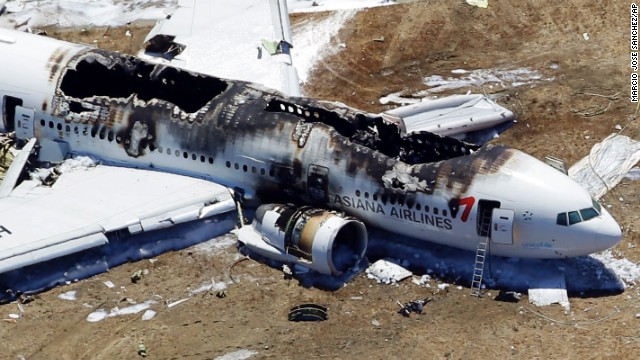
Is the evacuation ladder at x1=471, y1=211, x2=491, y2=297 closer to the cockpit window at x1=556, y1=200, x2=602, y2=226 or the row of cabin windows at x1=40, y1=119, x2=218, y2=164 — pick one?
the cockpit window at x1=556, y1=200, x2=602, y2=226

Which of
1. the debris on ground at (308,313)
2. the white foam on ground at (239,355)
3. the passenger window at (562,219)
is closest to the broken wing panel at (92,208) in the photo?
the debris on ground at (308,313)

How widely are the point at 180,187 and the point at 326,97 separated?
10.3m

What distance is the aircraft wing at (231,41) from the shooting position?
165 ft

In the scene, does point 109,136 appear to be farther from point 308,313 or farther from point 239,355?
point 239,355

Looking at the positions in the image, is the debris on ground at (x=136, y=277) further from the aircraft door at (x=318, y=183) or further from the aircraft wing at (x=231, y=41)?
the aircraft wing at (x=231, y=41)

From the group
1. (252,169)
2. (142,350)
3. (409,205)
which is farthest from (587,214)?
(142,350)

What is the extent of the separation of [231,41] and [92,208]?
12695mm

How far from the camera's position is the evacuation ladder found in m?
40.2

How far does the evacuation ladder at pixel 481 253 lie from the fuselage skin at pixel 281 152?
84 millimetres

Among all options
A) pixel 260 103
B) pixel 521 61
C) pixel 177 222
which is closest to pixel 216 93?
pixel 260 103

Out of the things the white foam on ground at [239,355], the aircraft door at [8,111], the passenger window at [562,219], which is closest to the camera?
the white foam on ground at [239,355]

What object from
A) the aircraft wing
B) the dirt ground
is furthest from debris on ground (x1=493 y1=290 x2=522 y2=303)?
the aircraft wing

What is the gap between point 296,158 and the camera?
4266 cm

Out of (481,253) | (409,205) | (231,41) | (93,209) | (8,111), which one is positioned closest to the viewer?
(481,253)
